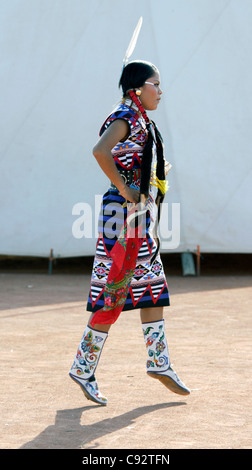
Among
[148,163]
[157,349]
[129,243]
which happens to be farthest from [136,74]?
[157,349]

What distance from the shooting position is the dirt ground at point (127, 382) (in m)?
3.50

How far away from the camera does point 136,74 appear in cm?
406

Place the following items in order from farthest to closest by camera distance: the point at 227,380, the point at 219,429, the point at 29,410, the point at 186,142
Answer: the point at 186,142, the point at 227,380, the point at 29,410, the point at 219,429

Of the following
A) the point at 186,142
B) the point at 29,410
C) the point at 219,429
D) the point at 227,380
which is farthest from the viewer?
the point at 186,142

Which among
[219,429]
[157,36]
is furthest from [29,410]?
[157,36]

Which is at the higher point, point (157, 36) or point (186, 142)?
point (157, 36)

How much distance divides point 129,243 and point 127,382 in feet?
3.13

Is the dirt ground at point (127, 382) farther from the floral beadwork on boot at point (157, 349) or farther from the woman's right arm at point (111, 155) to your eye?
the woman's right arm at point (111, 155)

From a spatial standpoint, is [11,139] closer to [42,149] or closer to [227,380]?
[42,149]

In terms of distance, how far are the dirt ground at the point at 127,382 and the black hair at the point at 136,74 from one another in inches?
59.2

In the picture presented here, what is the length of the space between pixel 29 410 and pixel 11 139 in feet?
21.1

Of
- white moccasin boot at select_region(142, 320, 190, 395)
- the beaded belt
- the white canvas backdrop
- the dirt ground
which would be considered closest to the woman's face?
the beaded belt

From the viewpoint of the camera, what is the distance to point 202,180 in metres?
9.72

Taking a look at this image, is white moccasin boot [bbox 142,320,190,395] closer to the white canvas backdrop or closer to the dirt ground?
the dirt ground
